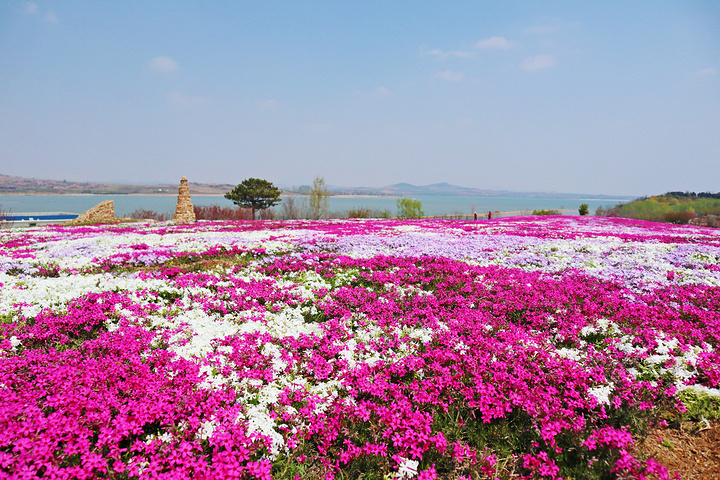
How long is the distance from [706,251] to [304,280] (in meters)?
16.2

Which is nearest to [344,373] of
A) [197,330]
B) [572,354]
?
[197,330]

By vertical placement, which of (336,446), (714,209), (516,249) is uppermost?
(714,209)

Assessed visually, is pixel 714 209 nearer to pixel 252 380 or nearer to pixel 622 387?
pixel 622 387

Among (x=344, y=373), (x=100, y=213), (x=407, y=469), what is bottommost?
(x=407, y=469)

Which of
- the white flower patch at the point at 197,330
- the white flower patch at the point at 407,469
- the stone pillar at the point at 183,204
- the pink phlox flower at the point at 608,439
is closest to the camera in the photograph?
the white flower patch at the point at 407,469

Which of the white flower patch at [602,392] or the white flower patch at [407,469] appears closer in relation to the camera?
the white flower patch at [407,469]

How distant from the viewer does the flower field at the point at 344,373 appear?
3.20 meters

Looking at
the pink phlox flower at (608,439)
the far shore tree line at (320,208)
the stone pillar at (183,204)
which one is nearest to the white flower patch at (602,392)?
the pink phlox flower at (608,439)

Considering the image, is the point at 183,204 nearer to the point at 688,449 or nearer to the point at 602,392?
the point at 602,392

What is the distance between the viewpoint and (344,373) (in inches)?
180

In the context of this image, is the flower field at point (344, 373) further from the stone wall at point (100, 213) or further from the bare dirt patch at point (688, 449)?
the stone wall at point (100, 213)

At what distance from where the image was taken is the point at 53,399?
349cm

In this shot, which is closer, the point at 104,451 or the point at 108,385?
the point at 104,451

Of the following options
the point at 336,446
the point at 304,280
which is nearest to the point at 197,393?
the point at 336,446
